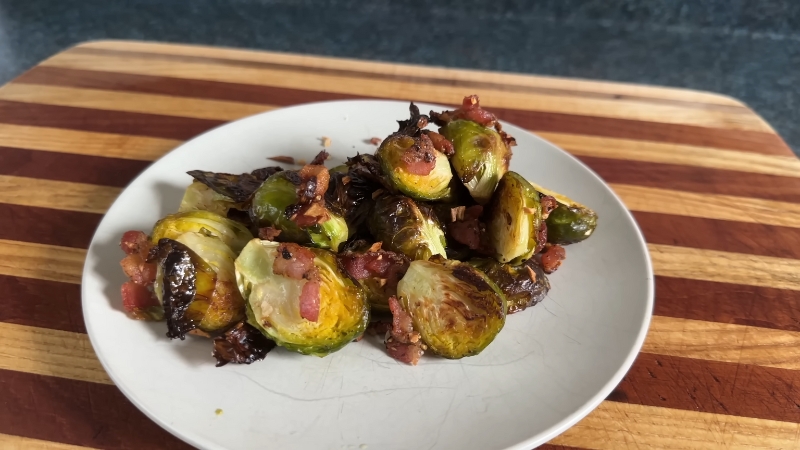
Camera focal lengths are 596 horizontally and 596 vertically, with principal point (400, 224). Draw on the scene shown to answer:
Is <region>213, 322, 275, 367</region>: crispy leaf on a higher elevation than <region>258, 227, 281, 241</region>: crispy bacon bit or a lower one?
lower

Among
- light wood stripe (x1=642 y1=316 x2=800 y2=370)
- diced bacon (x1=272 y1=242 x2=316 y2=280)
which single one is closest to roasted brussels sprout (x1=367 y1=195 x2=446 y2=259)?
diced bacon (x1=272 y1=242 x2=316 y2=280)

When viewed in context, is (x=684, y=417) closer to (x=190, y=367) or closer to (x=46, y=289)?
(x=190, y=367)

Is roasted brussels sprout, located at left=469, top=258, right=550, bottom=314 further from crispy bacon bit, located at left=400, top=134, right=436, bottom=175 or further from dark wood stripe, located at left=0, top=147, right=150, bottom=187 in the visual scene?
dark wood stripe, located at left=0, top=147, right=150, bottom=187

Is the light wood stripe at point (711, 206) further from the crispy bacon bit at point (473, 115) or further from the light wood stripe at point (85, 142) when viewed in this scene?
the light wood stripe at point (85, 142)

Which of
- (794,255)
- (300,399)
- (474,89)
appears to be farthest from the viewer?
(474,89)

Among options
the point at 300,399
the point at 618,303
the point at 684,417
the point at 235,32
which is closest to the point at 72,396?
the point at 300,399

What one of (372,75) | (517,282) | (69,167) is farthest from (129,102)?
(517,282)
